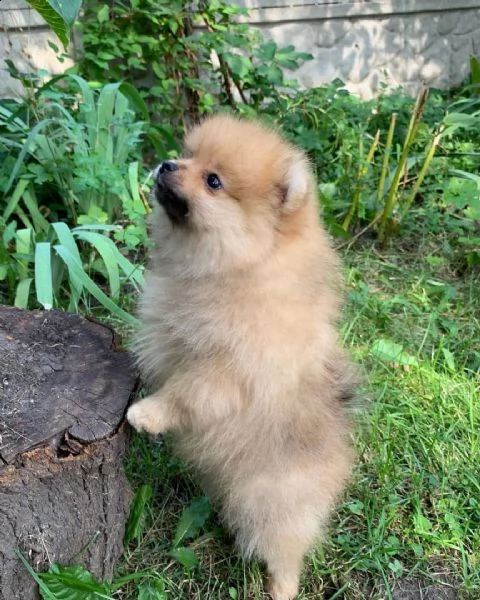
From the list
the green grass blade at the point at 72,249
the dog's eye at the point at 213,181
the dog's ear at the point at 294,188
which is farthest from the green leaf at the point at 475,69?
the dog's eye at the point at 213,181

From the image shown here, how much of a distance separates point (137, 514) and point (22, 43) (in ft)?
11.6

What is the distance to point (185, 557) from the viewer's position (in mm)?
2137

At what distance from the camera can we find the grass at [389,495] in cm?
217

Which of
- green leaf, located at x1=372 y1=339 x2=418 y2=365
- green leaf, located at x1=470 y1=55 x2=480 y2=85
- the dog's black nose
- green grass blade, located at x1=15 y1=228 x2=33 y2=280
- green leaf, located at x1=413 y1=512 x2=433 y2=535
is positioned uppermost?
the dog's black nose

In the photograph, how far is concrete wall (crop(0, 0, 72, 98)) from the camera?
424 cm

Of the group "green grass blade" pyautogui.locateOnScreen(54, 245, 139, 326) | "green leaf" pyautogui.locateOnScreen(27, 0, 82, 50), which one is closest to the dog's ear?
"green leaf" pyautogui.locateOnScreen(27, 0, 82, 50)

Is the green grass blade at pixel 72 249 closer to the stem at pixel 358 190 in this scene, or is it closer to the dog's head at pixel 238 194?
the dog's head at pixel 238 194

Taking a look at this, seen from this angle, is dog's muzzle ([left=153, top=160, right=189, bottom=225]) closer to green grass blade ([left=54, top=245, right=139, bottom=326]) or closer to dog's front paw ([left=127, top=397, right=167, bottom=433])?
dog's front paw ([left=127, top=397, right=167, bottom=433])

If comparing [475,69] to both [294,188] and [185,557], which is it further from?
[185,557]

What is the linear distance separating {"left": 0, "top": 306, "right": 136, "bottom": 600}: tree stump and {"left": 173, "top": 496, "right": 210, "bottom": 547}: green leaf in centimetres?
24

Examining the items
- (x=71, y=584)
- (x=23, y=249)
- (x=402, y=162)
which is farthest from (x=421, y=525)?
(x=402, y=162)

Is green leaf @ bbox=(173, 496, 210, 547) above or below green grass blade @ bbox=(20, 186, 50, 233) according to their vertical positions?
below

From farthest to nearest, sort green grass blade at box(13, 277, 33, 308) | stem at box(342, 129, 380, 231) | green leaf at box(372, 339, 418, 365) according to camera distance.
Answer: stem at box(342, 129, 380, 231), green leaf at box(372, 339, 418, 365), green grass blade at box(13, 277, 33, 308)

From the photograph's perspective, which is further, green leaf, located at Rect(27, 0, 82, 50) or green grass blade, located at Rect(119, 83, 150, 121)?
green grass blade, located at Rect(119, 83, 150, 121)
